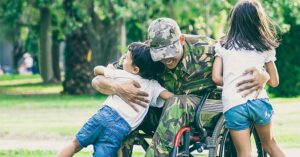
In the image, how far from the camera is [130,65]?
7750 mm

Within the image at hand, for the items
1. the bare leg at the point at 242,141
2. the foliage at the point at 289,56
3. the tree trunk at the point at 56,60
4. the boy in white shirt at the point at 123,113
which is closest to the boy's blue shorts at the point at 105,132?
the boy in white shirt at the point at 123,113

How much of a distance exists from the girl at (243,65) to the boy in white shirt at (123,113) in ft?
1.64

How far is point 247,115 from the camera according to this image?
7359 millimetres

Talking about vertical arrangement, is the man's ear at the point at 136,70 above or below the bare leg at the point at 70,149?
above

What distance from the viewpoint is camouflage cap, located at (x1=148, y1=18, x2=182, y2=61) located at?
24.1ft

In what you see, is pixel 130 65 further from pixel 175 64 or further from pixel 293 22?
pixel 293 22

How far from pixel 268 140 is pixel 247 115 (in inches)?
15.9

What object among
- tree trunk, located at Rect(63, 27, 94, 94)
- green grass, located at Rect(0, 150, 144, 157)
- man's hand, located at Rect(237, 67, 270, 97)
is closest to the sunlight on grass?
tree trunk, located at Rect(63, 27, 94, 94)

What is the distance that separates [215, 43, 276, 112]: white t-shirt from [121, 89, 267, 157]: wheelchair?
177mm

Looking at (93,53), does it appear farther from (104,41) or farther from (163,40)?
(163,40)

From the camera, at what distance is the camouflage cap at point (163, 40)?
7359 millimetres

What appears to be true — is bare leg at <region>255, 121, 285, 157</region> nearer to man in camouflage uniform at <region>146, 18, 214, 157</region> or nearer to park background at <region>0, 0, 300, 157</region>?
man in camouflage uniform at <region>146, 18, 214, 157</region>

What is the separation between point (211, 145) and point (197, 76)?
63cm

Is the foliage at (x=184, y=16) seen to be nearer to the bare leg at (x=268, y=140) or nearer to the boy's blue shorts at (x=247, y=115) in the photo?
the bare leg at (x=268, y=140)
